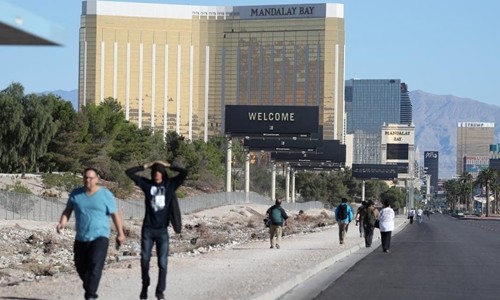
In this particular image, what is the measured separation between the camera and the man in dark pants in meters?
13.7

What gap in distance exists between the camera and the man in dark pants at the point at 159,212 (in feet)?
45.0

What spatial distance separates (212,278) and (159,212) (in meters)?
6.08

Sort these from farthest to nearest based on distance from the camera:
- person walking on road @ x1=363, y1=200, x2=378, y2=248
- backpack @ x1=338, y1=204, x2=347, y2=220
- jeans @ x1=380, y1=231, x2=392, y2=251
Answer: person walking on road @ x1=363, y1=200, x2=378, y2=248 → backpack @ x1=338, y1=204, x2=347, y2=220 → jeans @ x1=380, y1=231, x2=392, y2=251

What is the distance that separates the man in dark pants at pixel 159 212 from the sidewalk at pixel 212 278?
65.6 inches

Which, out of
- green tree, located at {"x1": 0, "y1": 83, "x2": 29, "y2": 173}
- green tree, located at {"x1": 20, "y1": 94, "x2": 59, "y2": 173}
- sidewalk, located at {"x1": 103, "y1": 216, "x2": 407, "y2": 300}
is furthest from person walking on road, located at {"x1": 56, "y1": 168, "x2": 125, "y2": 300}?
green tree, located at {"x1": 20, "y1": 94, "x2": 59, "y2": 173}

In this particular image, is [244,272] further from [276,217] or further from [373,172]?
[373,172]

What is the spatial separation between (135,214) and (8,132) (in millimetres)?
18070

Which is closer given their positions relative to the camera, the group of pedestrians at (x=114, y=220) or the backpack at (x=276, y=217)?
the group of pedestrians at (x=114, y=220)

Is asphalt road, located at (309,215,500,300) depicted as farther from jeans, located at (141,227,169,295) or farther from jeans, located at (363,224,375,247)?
jeans, located at (363,224,375,247)

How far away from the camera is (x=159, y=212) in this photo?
13.8 meters

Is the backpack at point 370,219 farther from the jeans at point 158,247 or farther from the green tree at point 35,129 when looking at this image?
the green tree at point 35,129

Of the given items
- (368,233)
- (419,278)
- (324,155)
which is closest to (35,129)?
(368,233)

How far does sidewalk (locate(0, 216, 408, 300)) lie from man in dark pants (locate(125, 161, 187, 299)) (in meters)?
1.67

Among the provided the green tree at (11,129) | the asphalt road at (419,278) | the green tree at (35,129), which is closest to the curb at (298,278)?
the asphalt road at (419,278)
